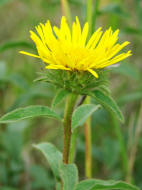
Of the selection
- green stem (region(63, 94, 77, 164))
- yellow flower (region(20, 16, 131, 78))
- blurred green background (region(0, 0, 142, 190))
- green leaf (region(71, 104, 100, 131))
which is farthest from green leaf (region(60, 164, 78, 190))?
blurred green background (region(0, 0, 142, 190))

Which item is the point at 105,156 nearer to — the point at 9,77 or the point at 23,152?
the point at 23,152

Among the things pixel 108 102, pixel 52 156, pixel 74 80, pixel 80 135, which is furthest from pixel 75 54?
pixel 80 135

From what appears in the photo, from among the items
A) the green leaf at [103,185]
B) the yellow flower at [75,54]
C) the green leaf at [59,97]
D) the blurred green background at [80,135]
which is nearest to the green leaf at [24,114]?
the green leaf at [59,97]

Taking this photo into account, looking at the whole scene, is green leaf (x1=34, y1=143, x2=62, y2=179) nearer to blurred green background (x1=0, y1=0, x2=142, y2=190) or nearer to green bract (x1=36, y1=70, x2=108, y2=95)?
green bract (x1=36, y1=70, x2=108, y2=95)

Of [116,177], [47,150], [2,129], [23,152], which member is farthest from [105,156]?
[47,150]

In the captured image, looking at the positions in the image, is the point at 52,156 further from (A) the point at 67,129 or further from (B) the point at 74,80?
(B) the point at 74,80

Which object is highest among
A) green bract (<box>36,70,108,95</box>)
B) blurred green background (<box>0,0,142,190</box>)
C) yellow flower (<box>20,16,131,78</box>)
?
yellow flower (<box>20,16,131,78</box>)
